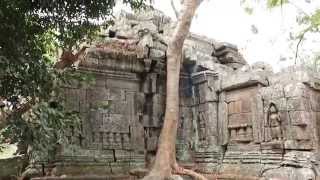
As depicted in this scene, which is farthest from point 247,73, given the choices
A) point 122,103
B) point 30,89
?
point 30,89

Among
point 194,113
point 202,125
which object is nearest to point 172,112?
point 202,125

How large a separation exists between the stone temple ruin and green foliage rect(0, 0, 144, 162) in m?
3.58

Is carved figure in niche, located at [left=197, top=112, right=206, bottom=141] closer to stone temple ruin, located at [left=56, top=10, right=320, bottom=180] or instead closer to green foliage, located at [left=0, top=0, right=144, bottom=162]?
stone temple ruin, located at [left=56, top=10, right=320, bottom=180]

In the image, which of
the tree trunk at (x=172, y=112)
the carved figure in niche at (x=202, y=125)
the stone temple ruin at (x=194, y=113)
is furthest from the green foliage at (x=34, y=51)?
the carved figure in niche at (x=202, y=125)

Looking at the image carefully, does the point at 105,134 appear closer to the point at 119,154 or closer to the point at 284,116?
the point at 119,154

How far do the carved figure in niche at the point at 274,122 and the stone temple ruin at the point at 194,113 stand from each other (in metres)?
0.02

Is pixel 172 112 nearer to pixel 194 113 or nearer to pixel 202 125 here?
pixel 202 125

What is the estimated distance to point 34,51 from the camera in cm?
520

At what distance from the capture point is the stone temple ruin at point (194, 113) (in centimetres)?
916

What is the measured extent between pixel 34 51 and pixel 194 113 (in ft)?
23.3

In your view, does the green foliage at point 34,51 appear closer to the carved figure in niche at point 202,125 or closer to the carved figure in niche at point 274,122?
the carved figure in niche at point 274,122

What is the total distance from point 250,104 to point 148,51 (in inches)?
122

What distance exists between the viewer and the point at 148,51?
10.7 metres

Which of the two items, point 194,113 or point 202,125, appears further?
point 194,113
